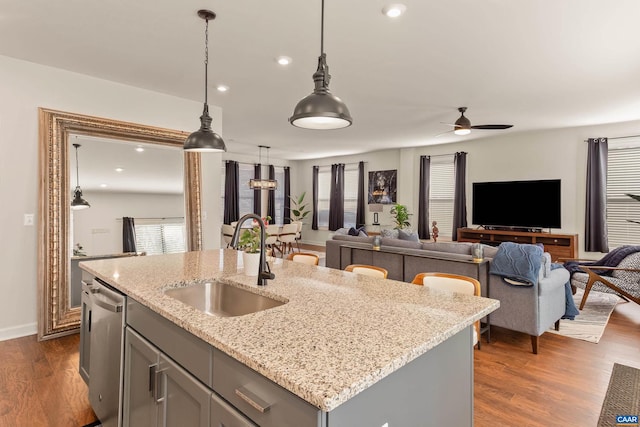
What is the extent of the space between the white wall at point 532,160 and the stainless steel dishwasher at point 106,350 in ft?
23.3

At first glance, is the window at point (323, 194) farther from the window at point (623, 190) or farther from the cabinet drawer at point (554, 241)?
the window at point (623, 190)

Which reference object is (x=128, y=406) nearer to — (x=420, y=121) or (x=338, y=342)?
(x=338, y=342)

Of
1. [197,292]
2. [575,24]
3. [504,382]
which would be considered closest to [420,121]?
[575,24]

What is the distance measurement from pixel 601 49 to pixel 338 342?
3693mm

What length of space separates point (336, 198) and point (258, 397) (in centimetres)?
918

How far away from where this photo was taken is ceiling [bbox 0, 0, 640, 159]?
8.16 ft

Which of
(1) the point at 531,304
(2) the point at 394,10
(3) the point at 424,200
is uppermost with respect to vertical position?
(2) the point at 394,10

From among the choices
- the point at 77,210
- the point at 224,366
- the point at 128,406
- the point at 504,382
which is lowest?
the point at 504,382

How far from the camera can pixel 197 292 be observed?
1936 mm

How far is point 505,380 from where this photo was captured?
8.55ft

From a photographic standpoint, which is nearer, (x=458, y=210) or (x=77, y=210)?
(x=77, y=210)

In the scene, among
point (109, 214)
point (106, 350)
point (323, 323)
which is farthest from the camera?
point (109, 214)

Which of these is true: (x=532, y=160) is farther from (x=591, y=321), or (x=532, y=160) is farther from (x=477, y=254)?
(x=477, y=254)

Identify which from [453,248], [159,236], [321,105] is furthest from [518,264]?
[159,236]
